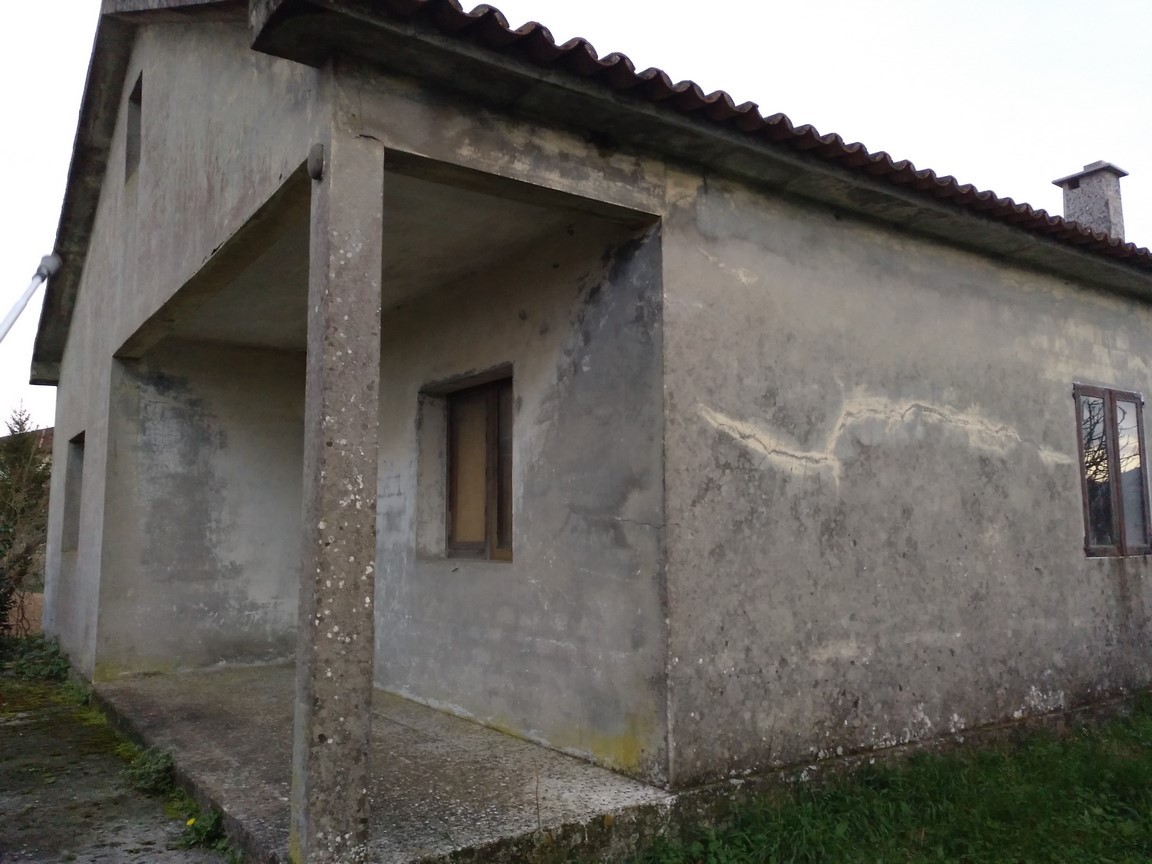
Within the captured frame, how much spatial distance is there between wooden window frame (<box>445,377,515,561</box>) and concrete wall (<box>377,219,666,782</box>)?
12 centimetres

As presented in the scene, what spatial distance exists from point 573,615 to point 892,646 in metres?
1.88

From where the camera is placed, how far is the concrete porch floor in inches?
142

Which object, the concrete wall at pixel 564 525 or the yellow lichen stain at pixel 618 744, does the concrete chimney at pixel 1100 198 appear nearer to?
the concrete wall at pixel 564 525

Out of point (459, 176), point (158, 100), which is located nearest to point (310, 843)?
point (459, 176)

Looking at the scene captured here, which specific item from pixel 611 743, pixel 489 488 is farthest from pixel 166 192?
→ pixel 611 743

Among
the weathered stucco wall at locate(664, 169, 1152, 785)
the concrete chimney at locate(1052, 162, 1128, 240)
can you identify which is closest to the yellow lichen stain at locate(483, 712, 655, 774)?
the weathered stucco wall at locate(664, 169, 1152, 785)

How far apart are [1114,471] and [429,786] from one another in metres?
5.54

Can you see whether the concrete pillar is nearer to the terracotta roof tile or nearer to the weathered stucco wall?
the terracotta roof tile

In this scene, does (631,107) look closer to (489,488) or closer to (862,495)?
(862,495)

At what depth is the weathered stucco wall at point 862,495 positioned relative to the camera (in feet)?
14.9

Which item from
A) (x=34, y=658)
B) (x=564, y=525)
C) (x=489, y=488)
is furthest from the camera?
(x=34, y=658)

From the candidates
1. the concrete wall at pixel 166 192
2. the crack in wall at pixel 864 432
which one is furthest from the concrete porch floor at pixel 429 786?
the concrete wall at pixel 166 192

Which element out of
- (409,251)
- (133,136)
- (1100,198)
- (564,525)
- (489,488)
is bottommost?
(564,525)

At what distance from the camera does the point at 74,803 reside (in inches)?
186
